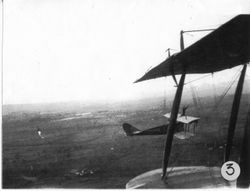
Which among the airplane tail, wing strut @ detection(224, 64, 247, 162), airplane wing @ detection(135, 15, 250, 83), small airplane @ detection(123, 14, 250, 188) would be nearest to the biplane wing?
the airplane tail

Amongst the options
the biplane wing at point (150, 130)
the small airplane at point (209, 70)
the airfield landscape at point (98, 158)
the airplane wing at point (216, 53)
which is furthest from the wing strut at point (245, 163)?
the biplane wing at point (150, 130)

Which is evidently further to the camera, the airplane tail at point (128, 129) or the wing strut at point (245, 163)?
the airplane tail at point (128, 129)

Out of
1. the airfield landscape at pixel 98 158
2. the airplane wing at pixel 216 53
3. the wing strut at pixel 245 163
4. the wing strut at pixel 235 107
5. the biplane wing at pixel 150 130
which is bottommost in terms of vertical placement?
the airfield landscape at pixel 98 158

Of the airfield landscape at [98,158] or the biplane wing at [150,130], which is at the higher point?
the biplane wing at [150,130]

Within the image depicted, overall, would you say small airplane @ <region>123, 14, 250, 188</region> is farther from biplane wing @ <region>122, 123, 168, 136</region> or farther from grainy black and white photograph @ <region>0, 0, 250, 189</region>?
biplane wing @ <region>122, 123, 168, 136</region>

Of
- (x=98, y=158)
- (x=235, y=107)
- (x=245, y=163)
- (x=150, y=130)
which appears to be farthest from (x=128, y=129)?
(x=245, y=163)

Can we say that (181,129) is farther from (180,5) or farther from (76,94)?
(180,5)

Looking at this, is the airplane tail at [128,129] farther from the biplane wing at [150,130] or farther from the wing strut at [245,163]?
the wing strut at [245,163]

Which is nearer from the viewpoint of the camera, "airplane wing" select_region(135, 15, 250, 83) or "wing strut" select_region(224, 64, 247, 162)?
"airplane wing" select_region(135, 15, 250, 83)

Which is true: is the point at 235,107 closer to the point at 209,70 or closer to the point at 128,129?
the point at 209,70
